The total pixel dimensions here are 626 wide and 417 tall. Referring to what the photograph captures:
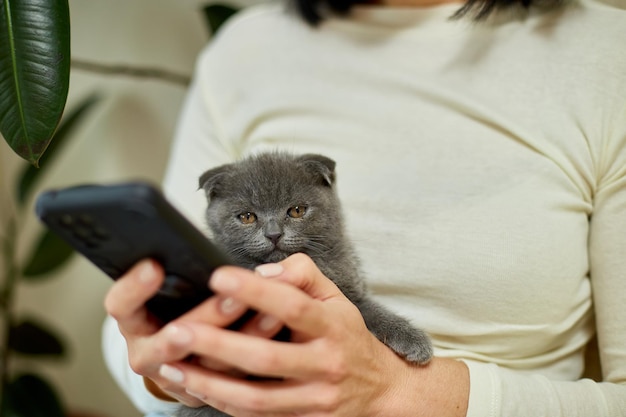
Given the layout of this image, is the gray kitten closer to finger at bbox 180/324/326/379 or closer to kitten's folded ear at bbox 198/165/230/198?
kitten's folded ear at bbox 198/165/230/198

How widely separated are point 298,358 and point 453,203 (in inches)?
17.5

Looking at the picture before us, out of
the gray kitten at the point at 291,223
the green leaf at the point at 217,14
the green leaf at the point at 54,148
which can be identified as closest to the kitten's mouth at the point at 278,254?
the gray kitten at the point at 291,223

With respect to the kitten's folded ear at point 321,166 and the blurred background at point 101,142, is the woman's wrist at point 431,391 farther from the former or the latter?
the blurred background at point 101,142

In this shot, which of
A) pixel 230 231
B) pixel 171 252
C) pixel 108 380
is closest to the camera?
pixel 171 252

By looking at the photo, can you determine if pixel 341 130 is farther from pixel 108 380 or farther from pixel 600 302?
pixel 108 380

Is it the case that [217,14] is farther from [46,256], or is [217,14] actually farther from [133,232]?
[133,232]

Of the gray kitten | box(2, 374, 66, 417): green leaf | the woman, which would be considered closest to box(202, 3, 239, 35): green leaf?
the woman

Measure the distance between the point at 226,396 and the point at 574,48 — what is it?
2.64ft

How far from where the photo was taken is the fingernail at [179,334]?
58 cm

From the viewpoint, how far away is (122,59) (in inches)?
69.9

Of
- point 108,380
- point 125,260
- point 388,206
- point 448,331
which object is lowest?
point 108,380

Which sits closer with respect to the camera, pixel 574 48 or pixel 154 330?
pixel 154 330

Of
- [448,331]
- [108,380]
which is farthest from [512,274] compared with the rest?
[108,380]

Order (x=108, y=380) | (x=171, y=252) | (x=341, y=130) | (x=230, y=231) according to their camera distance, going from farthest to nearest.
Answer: (x=108, y=380)
(x=341, y=130)
(x=230, y=231)
(x=171, y=252)
